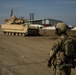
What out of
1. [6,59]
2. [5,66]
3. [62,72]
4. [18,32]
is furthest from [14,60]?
[18,32]

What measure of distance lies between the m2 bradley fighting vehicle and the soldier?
73.0ft

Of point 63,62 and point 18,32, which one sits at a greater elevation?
point 63,62

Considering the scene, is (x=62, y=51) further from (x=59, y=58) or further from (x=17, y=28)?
(x=17, y=28)

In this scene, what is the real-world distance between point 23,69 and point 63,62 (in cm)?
485

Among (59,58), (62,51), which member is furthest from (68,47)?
(59,58)

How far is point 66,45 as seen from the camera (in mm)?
4605

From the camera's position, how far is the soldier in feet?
15.1

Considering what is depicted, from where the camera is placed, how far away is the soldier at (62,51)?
182 inches

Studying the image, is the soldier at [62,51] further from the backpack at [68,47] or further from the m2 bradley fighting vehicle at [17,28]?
the m2 bradley fighting vehicle at [17,28]

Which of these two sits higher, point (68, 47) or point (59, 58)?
point (68, 47)

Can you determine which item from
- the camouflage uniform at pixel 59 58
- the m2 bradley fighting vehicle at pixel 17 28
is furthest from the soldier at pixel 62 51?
the m2 bradley fighting vehicle at pixel 17 28

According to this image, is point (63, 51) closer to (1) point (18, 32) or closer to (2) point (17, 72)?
(2) point (17, 72)

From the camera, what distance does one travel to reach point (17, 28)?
94.6ft

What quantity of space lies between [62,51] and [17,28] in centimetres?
2436
